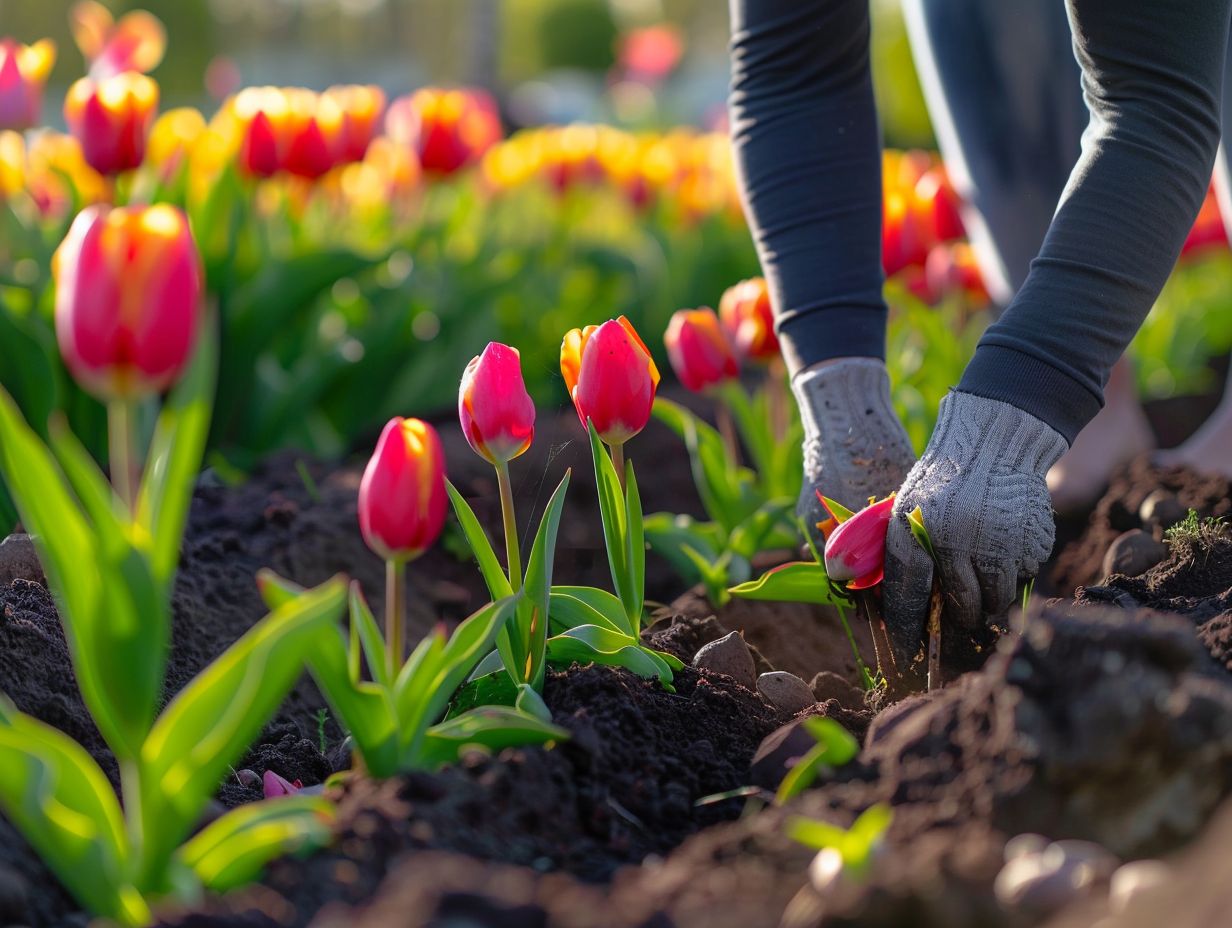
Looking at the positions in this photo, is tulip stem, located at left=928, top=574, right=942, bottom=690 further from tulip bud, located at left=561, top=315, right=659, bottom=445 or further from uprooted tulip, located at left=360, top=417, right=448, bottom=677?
uprooted tulip, located at left=360, top=417, right=448, bottom=677

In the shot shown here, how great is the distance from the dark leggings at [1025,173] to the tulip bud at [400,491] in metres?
0.69

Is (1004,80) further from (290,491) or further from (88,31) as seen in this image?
(88,31)

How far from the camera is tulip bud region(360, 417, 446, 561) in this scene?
119 cm

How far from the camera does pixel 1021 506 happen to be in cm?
151

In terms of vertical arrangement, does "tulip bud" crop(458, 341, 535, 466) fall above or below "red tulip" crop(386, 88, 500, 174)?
below

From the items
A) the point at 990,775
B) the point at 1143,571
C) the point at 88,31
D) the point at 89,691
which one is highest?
the point at 88,31

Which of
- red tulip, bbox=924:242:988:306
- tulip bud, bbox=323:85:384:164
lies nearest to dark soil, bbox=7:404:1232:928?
red tulip, bbox=924:242:988:306

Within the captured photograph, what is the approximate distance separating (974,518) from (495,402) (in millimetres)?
523

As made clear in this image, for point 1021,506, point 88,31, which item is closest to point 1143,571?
point 1021,506

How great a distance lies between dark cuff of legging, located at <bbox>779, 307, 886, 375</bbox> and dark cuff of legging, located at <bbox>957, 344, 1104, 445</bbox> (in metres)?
0.40

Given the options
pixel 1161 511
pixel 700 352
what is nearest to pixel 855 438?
pixel 700 352

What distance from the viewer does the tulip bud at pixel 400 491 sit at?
3.89 feet

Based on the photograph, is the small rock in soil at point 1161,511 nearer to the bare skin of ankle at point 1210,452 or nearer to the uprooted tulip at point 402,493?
the bare skin of ankle at point 1210,452

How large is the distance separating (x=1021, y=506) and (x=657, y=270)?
3.26 meters
